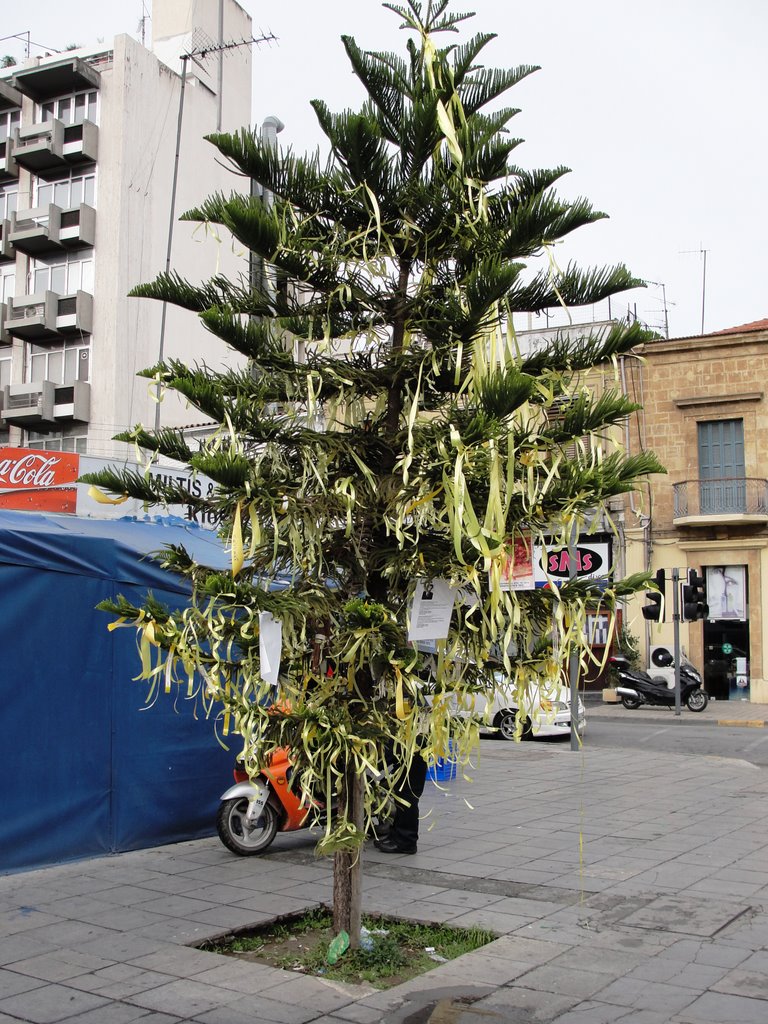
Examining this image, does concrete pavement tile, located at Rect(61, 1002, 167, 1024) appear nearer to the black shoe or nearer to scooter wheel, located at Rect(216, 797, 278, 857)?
scooter wheel, located at Rect(216, 797, 278, 857)

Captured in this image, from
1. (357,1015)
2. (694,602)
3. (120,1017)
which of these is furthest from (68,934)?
(694,602)

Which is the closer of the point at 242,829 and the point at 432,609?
the point at 432,609

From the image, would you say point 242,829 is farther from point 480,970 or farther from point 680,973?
point 680,973

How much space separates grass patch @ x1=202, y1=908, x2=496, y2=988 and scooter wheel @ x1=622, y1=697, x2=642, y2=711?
66.2 ft

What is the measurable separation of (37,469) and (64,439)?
25.1 meters

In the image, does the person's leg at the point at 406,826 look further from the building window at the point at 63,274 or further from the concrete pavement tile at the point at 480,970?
the building window at the point at 63,274

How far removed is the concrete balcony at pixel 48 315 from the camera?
108ft

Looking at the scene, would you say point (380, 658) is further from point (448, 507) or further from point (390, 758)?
point (390, 758)

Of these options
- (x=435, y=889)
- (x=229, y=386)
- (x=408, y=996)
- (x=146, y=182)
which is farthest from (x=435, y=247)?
(x=146, y=182)

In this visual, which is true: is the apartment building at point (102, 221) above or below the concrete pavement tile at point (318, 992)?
above

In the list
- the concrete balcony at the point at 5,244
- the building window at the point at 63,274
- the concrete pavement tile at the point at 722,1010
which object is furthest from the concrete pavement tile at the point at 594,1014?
the concrete balcony at the point at 5,244

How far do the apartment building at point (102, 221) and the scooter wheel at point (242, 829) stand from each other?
25.3 m

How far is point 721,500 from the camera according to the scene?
30.3 meters

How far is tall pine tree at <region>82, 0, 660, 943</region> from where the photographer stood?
479cm
